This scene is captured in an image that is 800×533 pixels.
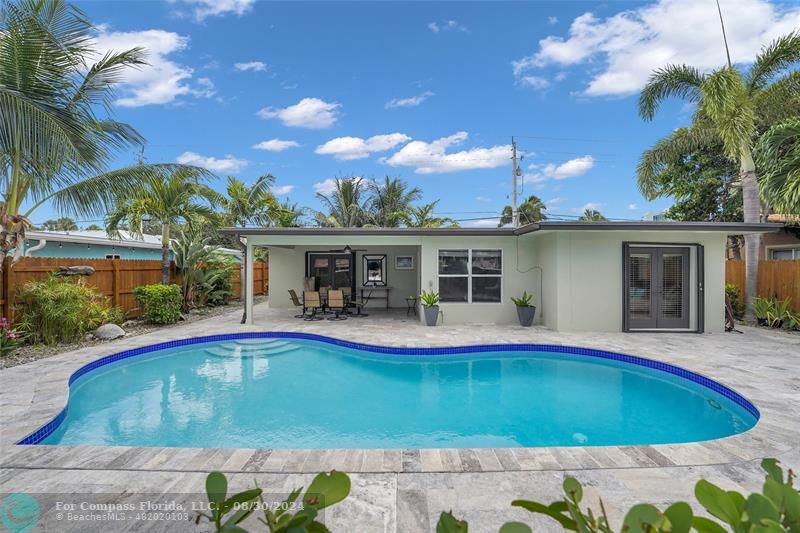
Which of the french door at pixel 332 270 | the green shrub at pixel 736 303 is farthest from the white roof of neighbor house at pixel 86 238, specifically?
the green shrub at pixel 736 303

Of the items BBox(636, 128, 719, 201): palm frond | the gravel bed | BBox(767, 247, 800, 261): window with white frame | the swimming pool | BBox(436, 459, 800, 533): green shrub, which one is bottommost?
the swimming pool

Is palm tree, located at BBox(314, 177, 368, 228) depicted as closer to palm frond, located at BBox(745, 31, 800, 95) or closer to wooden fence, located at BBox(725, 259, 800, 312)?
palm frond, located at BBox(745, 31, 800, 95)

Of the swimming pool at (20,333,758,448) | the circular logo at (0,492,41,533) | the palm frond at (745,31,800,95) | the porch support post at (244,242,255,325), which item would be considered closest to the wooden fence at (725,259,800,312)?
the palm frond at (745,31,800,95)

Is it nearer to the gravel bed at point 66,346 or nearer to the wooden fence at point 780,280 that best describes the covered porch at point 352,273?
the gravel bed at point 66,346

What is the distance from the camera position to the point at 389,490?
2.93 m

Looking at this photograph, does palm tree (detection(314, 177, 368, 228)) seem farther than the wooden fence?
Yes

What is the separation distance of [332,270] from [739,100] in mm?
12736

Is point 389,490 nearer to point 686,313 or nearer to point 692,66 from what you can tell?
point 686,313

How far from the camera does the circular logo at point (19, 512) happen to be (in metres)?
2.51

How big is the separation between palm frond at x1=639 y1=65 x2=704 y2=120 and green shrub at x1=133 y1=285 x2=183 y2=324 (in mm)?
14459

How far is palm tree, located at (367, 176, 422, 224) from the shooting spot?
901 inches

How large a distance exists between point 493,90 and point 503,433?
52.2ft

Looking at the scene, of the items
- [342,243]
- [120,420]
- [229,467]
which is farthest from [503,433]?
[342,243]

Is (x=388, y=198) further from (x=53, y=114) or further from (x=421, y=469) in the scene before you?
(x=421, y=469)
